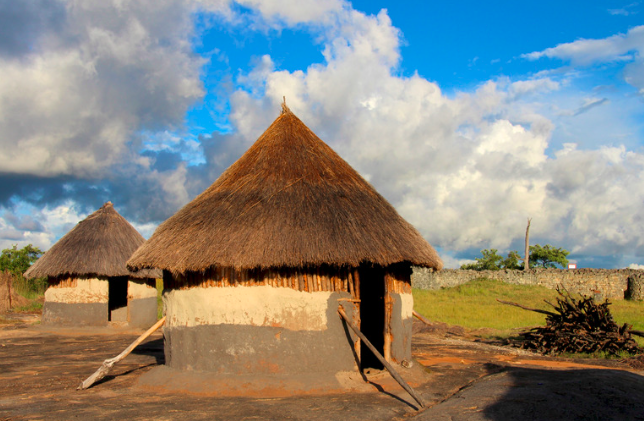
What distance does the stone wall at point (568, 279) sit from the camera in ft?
79.2

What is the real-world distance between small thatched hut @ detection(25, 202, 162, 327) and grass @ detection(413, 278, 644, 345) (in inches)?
388

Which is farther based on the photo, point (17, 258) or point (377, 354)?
point (17, 258)

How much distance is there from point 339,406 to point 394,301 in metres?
2.15

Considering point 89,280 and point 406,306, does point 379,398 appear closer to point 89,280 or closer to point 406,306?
point 406,306

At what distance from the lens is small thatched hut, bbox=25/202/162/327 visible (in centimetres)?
1454

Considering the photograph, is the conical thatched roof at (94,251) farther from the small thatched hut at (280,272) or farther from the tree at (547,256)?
the tree at (547,256)

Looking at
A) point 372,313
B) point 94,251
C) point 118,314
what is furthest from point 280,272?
point 118,314

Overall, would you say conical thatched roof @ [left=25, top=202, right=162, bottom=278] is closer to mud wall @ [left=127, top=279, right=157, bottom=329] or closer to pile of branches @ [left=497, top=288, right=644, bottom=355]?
mud wall @ [left=127, top=279, right=157, bottom=329]

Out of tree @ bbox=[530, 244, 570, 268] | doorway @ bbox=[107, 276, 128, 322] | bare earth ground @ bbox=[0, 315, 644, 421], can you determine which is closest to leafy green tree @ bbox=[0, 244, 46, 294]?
doorway @ bbox=[107, 276, 128, 322]

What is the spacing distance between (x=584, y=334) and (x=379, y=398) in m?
6.98

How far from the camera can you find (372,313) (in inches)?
377

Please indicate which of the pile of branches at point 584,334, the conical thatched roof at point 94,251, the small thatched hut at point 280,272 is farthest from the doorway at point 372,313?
the conical thatched roof at point 94,251

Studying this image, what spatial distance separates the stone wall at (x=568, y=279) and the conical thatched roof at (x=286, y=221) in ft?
59.2

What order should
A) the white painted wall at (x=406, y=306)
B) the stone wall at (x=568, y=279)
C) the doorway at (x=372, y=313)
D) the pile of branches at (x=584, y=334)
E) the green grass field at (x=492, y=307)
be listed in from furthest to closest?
the stone wall at (x=568, y=279)
the green grass field at (x=492, y=307)
the pile of branches at (x=584, y=334)
the doorway at (x=372, y=313)
the white painted wall at (x=406, y=306)
